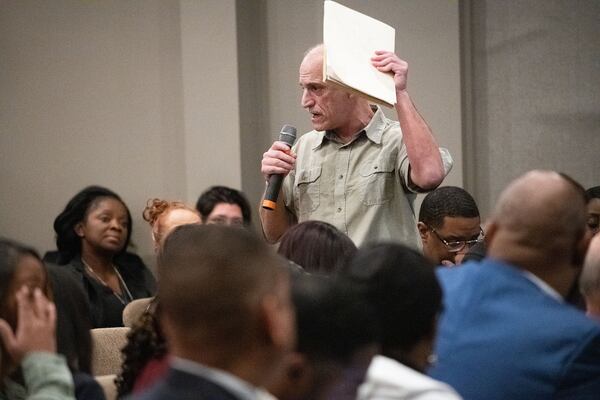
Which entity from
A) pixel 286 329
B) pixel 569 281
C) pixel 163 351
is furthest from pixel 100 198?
pixel 286 329

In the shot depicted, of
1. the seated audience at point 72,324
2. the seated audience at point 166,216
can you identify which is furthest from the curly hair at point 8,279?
the seated audience at point 166,216

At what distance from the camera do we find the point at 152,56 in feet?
17.6

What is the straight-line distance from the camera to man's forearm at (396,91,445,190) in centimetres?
314

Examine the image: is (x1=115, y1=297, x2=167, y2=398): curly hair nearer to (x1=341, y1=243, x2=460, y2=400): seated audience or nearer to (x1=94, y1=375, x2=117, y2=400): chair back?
(x1=94, y1=375, x2=117, y2=400): chair back

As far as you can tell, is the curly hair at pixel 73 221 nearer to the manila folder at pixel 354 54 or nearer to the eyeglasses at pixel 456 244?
the eyeglasses at pixel 456 244

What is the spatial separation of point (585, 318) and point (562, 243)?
18 cm

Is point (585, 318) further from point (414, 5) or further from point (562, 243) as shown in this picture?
point (414, 5)

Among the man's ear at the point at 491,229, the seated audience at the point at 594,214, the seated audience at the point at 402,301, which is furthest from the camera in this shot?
the seated audience at the point at 594,214

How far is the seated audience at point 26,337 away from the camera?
76.3 inches

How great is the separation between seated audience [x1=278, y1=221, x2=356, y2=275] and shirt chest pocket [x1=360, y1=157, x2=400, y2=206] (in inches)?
33.1

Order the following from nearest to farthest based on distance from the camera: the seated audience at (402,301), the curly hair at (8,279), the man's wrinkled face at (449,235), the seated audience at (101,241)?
the seated audience at (402,301) < the curly hair at (8,279) < the man's wrinkled face at (449,235) < the seated audience at (101,241)

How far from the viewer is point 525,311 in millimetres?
1983

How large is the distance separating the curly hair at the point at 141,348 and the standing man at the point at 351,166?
95 centimetres

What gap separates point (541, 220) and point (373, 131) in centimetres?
135
